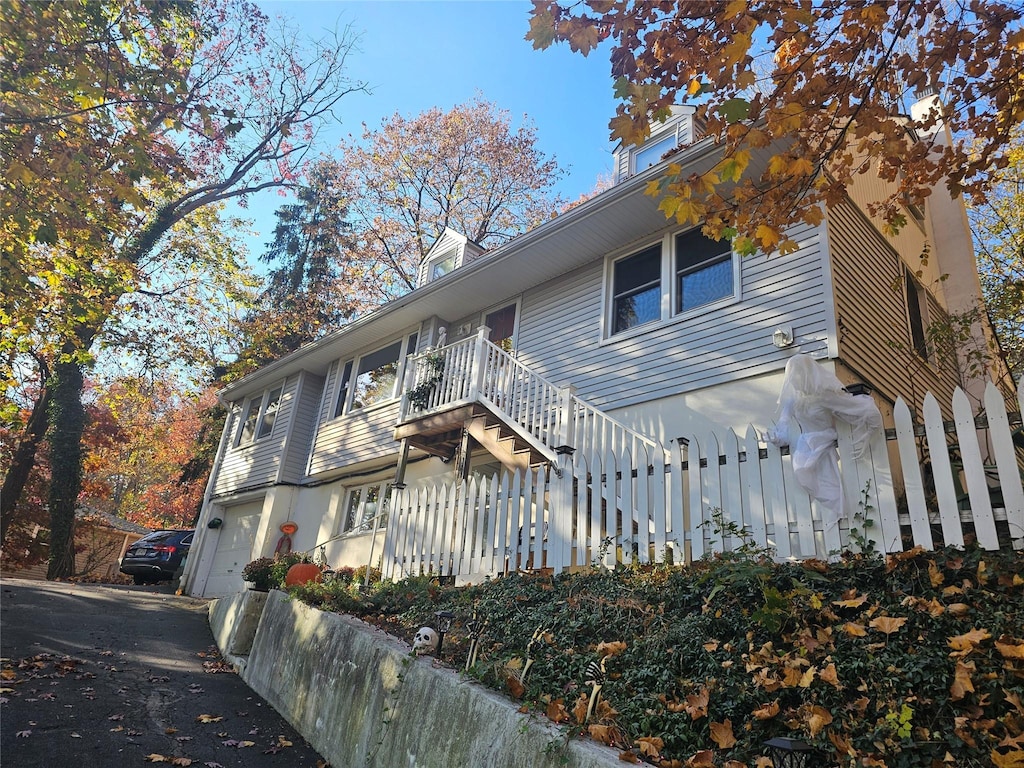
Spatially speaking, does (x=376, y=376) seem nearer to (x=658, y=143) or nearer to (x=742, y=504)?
(x=658, y=143)

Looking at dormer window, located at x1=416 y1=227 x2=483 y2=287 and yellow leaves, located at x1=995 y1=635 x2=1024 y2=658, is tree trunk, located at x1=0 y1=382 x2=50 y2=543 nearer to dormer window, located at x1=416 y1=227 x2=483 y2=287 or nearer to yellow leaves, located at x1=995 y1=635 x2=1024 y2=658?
dormer window, located at x1=416 y1=227 x2=483 y2=287

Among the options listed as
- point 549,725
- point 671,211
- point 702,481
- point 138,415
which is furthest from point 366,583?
point 138,415

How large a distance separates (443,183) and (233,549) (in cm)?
1606

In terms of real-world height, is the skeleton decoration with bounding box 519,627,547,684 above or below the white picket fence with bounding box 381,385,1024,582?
below

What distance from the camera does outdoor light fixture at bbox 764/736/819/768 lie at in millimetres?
2338

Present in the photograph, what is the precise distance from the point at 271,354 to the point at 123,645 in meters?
18.1

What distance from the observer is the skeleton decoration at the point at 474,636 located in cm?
406

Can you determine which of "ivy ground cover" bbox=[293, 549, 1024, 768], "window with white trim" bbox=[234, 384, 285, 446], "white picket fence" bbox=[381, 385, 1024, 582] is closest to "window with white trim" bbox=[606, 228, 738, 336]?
"white picket fence" bbox=[381, 385, 1024, 582]

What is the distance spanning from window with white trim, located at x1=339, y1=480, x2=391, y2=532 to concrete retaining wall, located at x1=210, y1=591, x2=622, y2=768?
5.40 metres

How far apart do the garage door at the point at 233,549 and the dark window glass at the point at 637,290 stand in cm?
1093

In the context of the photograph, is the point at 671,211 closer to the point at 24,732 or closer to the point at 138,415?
the point at 24,732

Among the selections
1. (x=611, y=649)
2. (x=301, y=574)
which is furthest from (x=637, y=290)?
(x=611, y=649)

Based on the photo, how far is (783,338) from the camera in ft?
24.0

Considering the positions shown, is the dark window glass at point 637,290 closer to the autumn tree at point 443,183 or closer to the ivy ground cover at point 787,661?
the ivy ground cover at point 787,661
